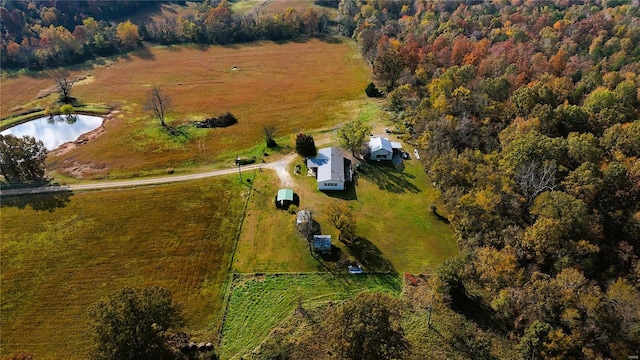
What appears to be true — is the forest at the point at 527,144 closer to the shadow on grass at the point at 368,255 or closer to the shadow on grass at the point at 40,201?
the shadow on grass at the point at 368,255

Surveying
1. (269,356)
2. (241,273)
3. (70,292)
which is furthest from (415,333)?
(70,292)

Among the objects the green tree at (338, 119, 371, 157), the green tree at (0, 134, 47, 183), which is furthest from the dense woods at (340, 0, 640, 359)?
the green tree at (0, 134, 47, 183)

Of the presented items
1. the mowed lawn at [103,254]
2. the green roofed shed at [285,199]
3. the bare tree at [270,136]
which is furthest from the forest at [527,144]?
the mowed lawn at [103,254]

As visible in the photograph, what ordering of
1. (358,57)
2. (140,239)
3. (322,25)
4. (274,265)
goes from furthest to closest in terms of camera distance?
(322,25), (358,57), (140,239), (274,265)

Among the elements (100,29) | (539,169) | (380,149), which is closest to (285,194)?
(380,149)

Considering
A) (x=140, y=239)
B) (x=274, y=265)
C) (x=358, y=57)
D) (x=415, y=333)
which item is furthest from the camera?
(x=358, y=57)

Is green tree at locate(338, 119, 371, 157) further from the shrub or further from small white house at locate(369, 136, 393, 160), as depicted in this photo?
the shrub

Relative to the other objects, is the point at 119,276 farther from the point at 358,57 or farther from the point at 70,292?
the point at 358,57
